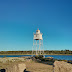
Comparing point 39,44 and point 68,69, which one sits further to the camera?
point 39,44

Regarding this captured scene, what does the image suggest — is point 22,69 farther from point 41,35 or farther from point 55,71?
point 41,35

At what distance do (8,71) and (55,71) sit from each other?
4.04 m

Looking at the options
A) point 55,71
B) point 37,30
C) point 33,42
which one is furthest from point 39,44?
point 55,71

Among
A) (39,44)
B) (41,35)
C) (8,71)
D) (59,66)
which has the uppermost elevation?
(41,35)

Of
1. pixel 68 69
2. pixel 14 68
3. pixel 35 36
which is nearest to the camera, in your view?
pixel 68 69

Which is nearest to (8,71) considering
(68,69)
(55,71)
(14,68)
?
(14,68)

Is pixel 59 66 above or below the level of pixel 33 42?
below

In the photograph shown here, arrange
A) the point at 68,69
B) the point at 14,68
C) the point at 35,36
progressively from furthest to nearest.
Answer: the point at 35,36 → the point at 14,68 → the point at 68,69

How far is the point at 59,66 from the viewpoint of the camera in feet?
27.3

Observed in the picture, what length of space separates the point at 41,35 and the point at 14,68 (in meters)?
27.8

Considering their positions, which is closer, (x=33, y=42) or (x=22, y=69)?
(x=22, y=69)

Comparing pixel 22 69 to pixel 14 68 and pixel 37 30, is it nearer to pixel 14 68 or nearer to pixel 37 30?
pixel 14 68

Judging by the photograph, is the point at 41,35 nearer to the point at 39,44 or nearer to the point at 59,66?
the point at 39,44

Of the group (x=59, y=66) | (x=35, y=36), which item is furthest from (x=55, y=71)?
(x=35, y=36)
